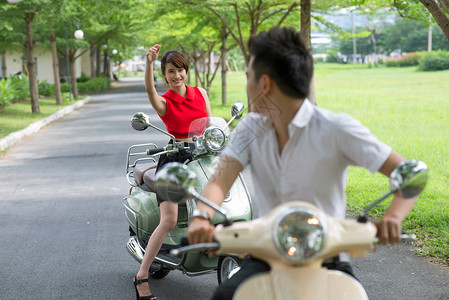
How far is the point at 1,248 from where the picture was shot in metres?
5.88

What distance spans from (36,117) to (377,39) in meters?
89.6

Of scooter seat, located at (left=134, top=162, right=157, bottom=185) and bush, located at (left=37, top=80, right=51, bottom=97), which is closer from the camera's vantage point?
scooter seat, located at (left=134, top=162, right=157, bottom=185)

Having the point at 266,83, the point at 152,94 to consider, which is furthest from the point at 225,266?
the point at 266,83

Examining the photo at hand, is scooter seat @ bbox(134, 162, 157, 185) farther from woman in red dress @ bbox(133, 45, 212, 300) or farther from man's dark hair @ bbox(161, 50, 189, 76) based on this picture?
man's dark hair @ bbox(161, 50, 189, 76)

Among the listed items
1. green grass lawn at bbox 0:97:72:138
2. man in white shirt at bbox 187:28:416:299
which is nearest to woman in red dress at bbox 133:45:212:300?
man in white shirt at bbox 187:28:416:299

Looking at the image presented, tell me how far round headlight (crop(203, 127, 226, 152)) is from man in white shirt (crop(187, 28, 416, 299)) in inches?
57.4

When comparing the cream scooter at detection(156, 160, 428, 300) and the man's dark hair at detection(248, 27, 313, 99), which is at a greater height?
the man's dark hair at detection(248, 27, 313, 99)

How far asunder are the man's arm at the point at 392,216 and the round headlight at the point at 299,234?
11.9 inches

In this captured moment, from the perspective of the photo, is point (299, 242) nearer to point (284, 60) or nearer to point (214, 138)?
point (284, 60)

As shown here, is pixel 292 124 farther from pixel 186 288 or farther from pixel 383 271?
pixel 383 271

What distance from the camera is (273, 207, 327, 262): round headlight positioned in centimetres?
181

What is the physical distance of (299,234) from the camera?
5.94 feet

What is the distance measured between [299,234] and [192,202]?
2334 mm

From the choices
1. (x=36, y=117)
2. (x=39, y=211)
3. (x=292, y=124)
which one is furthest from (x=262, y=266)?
(x=36, y=117)
